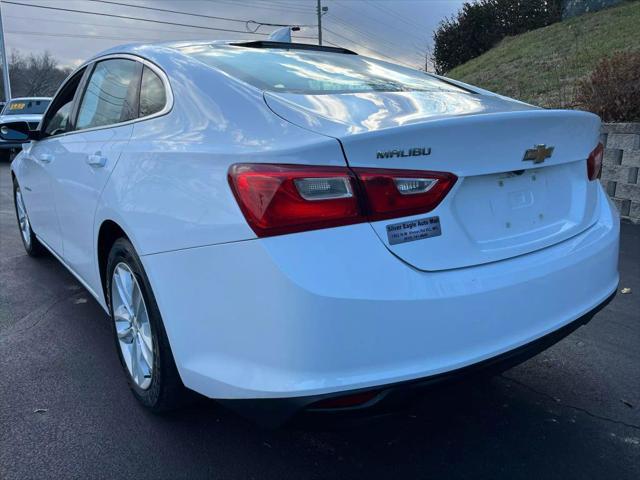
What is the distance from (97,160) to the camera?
279cm

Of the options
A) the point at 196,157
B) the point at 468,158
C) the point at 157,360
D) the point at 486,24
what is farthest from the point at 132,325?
the point at 486,24

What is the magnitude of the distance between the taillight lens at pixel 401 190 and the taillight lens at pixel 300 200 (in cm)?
5

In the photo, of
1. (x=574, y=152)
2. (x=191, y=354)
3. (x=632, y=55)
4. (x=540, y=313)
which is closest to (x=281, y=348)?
(x=191, y=354)

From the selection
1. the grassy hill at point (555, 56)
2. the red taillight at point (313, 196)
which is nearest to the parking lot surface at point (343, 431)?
the red taillight at point (313, 196)

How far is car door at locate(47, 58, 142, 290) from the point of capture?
9.07 ft

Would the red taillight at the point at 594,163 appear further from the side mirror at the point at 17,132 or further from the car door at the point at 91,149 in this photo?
the side mirror at the point at 17,132

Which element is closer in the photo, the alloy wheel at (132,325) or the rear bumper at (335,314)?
the rear bumper at (335,314)

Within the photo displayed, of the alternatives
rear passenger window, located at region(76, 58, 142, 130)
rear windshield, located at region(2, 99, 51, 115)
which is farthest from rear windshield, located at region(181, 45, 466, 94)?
rear windshield, located at region(2, 99, 51, 115)

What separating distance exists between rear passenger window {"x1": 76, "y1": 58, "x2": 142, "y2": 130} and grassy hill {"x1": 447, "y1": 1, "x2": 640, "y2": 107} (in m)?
6.87

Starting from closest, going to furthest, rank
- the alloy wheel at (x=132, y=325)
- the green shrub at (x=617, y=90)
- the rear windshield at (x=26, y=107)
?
the alloy wheel at (x=132, y=325) < the green shrub at (x=617, y=90) < the rear windshield at (x=26, y=107)

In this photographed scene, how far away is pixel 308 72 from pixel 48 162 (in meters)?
1.98

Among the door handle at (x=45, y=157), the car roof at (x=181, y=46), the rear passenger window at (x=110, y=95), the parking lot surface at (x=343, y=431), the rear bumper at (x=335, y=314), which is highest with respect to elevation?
the car roof at (x=181, y=46)

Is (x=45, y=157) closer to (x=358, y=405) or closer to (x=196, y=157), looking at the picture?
(x=196, y=157)

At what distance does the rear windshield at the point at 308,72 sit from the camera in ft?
7.87
